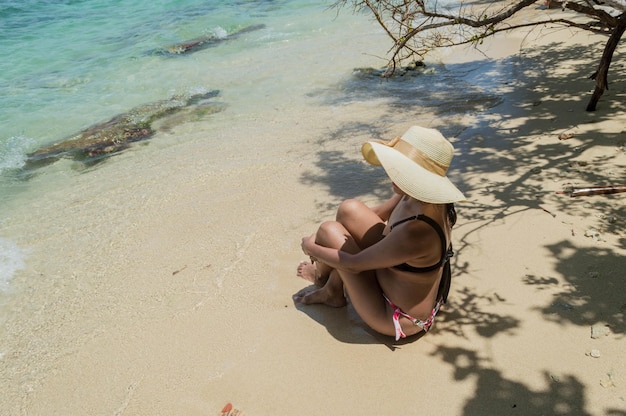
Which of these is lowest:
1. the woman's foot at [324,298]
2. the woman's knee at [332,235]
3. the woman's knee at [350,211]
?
the woman's foot at [324,298]

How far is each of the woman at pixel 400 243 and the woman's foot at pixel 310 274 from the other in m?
0.13

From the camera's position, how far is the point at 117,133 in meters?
7.35

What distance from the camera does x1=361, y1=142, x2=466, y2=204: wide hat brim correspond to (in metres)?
2.22

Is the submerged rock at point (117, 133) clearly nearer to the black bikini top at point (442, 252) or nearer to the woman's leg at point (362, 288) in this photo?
the woman's leg at point (362, 288)

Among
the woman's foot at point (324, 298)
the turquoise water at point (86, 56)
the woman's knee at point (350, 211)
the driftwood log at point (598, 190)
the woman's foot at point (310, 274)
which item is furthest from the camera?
the turquoise water at point (86, 56)

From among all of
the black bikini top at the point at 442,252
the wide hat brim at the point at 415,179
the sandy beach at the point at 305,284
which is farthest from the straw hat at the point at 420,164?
the sandy beach at the point at 305,284

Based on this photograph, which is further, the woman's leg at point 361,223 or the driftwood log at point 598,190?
the driftwood log at point 598,190

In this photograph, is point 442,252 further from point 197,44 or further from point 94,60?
point 94,60

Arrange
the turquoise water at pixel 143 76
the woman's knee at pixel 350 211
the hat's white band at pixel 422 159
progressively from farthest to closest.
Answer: the turquoise water at pixel 143 76
the woman's knee at pixel 350 211
the hat's white band at pixel 422 159

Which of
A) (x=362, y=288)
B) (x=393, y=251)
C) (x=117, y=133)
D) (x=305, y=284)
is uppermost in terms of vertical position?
(x=393, y=251)

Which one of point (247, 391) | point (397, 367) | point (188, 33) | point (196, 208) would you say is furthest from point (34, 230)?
point (188, 33)

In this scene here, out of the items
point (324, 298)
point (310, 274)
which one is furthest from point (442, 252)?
point (310, 274)

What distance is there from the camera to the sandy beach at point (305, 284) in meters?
2.53

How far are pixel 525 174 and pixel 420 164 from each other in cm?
231
